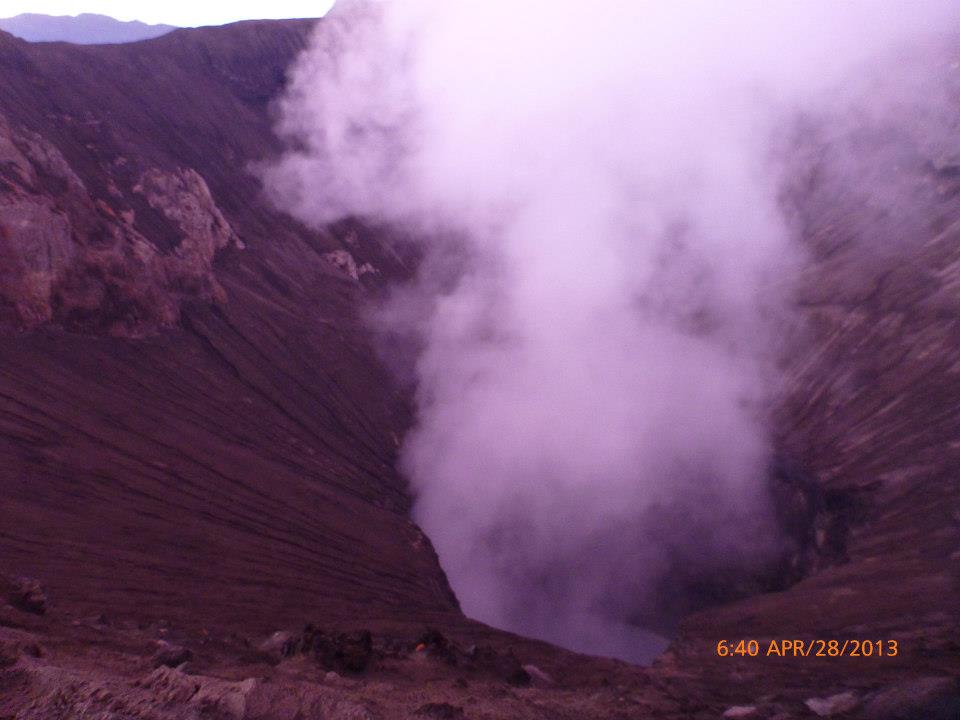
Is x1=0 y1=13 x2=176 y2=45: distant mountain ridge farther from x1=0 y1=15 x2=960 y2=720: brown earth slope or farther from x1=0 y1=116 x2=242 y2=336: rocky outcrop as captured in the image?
x1=0 y1=116 x2=242 y2=336: rocky outcrop

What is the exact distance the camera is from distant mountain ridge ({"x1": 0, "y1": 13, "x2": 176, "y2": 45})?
223 ft

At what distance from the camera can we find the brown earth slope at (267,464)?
7574 millimetres

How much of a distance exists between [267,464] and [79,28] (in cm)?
7257

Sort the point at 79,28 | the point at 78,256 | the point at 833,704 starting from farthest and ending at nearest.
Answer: the point at 79,28, the point at 78,256, the point at 833,704

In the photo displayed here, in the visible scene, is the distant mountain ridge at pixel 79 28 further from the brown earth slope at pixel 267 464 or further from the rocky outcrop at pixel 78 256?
the rocky outcrop at pixel 78 256

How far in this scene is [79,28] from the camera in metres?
71.4

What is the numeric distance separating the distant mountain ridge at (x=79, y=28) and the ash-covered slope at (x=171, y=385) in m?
49.7

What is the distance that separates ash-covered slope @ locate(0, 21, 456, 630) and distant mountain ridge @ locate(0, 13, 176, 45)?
4973 centimetres
